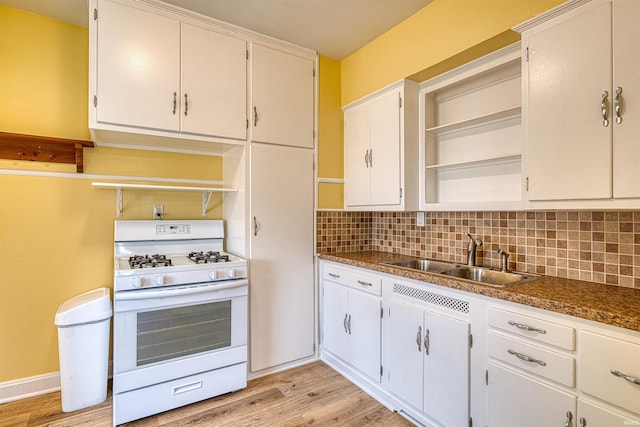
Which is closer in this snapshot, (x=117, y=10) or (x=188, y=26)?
(x=117, y=10)

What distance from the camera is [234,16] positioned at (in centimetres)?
229

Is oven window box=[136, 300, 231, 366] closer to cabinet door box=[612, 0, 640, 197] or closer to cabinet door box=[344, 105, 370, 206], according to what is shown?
cabinet door box=[344, 105, 370, 206]

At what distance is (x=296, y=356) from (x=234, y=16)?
8.92 ft

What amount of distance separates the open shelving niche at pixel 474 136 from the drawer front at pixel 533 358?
2.48 ft

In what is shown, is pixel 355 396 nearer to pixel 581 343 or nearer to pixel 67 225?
pixel 581 343

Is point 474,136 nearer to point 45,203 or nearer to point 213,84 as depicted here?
point 213,84

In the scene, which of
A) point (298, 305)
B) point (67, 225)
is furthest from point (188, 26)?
point (298, 305)

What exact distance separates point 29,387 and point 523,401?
120 inches

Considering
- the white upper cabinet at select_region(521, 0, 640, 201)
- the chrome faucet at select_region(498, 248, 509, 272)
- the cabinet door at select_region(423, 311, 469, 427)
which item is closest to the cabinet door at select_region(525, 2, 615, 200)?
the white upper cabinet at select_region(521, 0, 640, 201)

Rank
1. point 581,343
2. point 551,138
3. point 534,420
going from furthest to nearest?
point 551,138, point 534,420, point 581,343

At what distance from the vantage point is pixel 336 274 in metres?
2.63

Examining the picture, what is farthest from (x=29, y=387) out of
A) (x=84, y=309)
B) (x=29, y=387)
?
(x=84, y=309)

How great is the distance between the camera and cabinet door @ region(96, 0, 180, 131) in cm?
198

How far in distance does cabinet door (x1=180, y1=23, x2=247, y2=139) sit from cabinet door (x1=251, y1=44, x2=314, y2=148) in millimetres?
108
